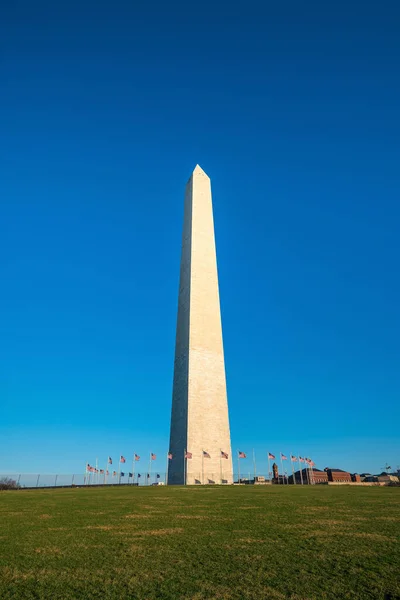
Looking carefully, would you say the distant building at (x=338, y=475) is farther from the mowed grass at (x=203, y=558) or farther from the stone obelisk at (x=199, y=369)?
the mowed grass at (x=203, y=558)

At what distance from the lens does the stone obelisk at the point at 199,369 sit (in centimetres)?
3431

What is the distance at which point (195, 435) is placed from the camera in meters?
34.3

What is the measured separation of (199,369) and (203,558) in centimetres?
3211

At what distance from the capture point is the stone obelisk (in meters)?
34.3

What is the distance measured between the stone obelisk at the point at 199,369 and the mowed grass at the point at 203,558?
26.8 m

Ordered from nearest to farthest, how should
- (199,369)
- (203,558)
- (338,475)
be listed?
(203,558), (199,369), (338,475)

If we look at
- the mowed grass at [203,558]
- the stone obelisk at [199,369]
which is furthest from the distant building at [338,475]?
the mowed grass at [203,558]

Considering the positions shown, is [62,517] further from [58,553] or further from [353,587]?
[353,587]

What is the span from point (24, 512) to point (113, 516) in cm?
315

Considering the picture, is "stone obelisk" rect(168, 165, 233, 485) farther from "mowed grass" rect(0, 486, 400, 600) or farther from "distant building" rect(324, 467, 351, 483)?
"distant building" rect(324, 467, 351, 483)

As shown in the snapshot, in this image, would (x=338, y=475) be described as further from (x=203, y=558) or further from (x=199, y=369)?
(x=203, y=558)

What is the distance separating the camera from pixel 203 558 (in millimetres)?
5176

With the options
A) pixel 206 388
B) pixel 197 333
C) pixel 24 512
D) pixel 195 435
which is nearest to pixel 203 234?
pixel 197 333

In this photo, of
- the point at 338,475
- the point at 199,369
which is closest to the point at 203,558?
the point at 199,369
